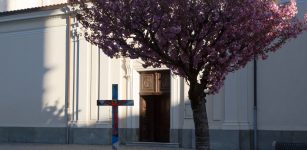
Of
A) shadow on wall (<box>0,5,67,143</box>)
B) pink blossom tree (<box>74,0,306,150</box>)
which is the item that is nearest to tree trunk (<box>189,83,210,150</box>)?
pink blossom tree (<box>74,0,306,150</box>)

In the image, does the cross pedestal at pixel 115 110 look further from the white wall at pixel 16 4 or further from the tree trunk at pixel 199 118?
the white wall at pixel 16 4

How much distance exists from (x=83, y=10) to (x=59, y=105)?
1404cm

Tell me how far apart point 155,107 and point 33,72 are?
20.3ft

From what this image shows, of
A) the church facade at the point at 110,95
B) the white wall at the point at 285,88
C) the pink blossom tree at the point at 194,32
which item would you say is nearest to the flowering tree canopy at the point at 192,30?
the pink blossom tree at the point at 194,32

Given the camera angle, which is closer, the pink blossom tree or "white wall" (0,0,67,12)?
the pink blossom tree

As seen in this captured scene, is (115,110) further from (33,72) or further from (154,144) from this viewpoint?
(33,72)

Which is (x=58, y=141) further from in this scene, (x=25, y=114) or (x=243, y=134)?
(x=243, y=134)

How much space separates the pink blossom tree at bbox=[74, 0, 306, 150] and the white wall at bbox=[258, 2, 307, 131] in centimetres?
749

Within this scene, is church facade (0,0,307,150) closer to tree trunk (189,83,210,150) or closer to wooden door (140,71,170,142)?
wooden door (140,71,170,142)

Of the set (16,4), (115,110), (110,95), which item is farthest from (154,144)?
(16,4)

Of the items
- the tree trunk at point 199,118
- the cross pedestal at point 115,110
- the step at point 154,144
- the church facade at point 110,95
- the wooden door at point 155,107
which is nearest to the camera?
the tree trunk at point 199,118

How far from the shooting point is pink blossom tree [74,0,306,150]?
1068 cm

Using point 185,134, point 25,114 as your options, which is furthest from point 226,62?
point 25,114

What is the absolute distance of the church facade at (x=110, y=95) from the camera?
64.2 ft
